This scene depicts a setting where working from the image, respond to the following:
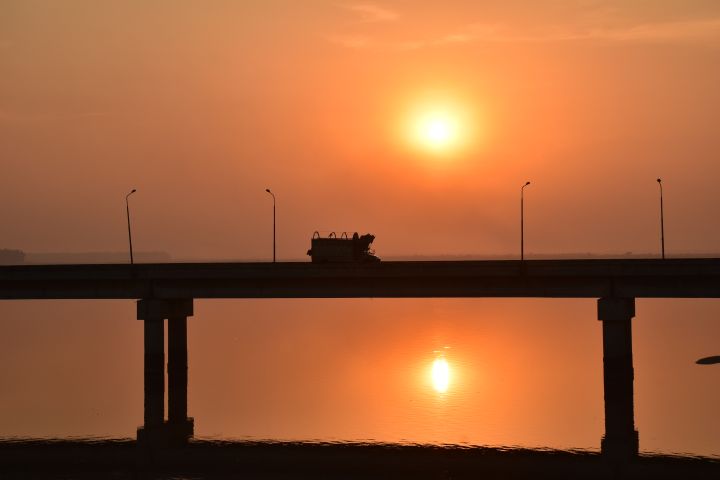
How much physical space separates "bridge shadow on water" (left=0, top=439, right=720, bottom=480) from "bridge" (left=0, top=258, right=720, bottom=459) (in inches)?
344

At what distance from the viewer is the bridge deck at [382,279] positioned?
69.2m

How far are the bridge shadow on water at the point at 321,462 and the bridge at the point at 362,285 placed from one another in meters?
8.73

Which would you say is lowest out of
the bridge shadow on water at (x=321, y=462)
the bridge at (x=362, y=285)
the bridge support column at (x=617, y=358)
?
the bridge shadow on water at (x=321, y=462)

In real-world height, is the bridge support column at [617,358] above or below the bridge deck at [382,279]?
below

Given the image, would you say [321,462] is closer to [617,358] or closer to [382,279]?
[382,279]

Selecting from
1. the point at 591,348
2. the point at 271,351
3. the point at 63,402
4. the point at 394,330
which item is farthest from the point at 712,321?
the point at 63,402

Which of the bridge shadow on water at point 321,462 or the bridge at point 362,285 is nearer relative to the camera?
the bridge shadow on water at point 321,462

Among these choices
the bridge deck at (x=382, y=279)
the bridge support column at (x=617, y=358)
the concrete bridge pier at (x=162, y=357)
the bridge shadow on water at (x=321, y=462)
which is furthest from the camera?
the bridge deck at (x=382, y=279)

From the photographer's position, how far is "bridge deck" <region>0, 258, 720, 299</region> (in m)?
69.2

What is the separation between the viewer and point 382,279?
7381cm

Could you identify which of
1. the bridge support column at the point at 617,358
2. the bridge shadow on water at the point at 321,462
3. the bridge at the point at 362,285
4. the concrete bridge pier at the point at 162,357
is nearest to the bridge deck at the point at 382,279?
the bridge at the point at 362,285

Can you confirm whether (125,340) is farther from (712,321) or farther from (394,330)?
(712,321)

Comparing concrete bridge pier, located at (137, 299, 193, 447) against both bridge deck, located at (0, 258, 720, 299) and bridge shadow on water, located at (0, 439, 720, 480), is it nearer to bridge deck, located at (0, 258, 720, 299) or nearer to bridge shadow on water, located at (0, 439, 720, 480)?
bridge deck, located at (0, 258, 720, 299)

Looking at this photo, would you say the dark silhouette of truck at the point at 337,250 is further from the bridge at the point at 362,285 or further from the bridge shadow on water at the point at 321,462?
the bridge shadow on water at the point at 321,462
